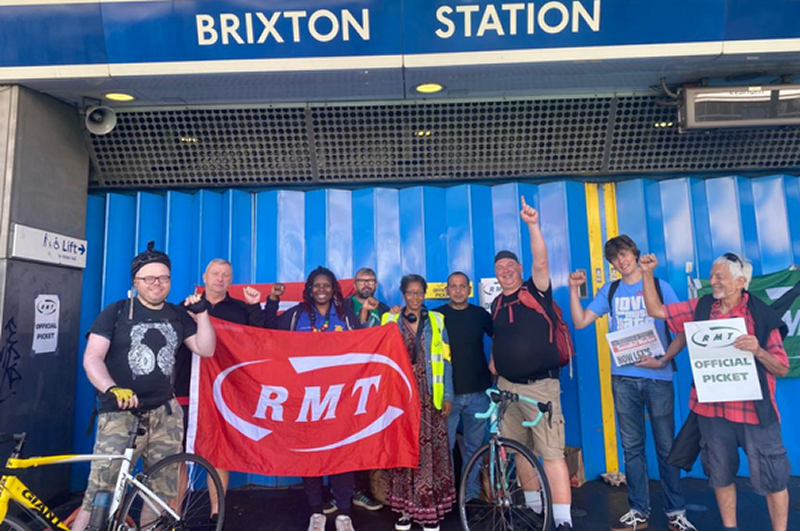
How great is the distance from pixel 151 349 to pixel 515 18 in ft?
11.6

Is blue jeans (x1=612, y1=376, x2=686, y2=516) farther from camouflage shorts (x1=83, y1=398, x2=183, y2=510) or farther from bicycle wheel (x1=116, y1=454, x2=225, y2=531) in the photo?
camouflage shorts (x1=83, y1=398, x2=183, y2=510)

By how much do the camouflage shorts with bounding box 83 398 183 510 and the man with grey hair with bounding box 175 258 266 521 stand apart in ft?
1.63

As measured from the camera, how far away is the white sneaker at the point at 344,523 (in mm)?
3676

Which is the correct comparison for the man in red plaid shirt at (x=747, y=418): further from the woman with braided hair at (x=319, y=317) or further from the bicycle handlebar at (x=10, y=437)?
the bicycle handlebar at (x=10, y=437)

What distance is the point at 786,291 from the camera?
4.62m

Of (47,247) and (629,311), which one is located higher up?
(47,247)

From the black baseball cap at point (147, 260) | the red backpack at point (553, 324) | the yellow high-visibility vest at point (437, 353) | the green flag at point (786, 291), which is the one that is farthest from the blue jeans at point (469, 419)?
the green flag at point (786, 291)

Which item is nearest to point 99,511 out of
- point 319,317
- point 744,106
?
point 319,317

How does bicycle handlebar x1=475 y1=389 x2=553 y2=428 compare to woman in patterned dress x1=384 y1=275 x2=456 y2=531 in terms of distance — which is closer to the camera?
bicycle handlebar x1=475 y1=389 x2=553 y2=428

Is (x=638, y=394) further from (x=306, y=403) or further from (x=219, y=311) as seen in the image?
(x=219, y=311)

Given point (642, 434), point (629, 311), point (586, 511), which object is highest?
point (629, 311)

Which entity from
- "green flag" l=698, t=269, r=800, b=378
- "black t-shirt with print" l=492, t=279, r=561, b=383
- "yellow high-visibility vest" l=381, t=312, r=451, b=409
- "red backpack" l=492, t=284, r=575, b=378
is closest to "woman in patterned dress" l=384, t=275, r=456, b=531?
"yellow high-visibility vest" l=381, t=312, r=451, b=409

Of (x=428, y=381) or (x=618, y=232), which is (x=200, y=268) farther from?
(x=618, y=232)

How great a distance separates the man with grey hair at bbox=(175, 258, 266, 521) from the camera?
3.87 metres
